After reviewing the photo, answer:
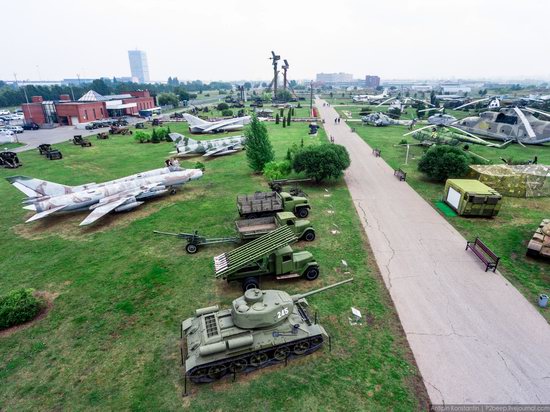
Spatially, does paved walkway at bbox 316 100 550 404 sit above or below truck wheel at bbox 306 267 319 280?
below

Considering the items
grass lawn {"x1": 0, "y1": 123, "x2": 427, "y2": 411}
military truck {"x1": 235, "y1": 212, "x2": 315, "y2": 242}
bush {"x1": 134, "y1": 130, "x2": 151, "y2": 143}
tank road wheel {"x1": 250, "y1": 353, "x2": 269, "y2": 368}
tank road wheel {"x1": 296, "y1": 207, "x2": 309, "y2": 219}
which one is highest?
bush {"x1": 134, "y1": 130, "x2": 151, "y2": 143}

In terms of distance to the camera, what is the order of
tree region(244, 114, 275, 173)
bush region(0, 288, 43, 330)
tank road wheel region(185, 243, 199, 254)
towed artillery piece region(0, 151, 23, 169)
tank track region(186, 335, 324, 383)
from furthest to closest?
1. towed artillery piece region(0, 151, 23, 169)
2. tree region(244, 114, 275, 173)
3. tank road wheel region(185, 243, 199, 254)
4. bush region(0, 288, 43, 330)
5. tank track region(186, 335, 324, 383)

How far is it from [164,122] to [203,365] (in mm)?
80134

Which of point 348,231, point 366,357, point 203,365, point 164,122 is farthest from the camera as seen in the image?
point 164,122

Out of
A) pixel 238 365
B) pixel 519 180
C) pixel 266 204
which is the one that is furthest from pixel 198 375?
pixel 519 180

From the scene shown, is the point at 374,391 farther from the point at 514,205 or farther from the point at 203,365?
the point at 514,205

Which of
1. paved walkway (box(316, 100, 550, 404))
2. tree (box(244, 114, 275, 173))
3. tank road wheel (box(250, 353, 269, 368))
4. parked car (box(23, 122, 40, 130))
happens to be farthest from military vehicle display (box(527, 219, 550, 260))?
parked car (box(23, 122, 40, 130))

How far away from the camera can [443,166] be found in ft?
94.6

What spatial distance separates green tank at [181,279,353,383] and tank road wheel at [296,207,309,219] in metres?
11.7

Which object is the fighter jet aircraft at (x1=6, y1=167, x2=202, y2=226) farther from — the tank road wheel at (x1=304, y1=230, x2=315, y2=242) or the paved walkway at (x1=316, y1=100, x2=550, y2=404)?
the paved walkway at (x1=316, y1=100, x2=550, y2=404)

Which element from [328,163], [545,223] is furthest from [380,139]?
[545,223]

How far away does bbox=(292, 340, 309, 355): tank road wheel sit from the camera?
11219 mm

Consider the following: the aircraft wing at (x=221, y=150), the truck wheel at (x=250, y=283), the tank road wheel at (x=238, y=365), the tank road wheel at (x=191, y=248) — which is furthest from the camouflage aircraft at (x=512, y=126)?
the tank road wheel at (x=238, y=365)

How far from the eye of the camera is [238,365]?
10.6 metres
